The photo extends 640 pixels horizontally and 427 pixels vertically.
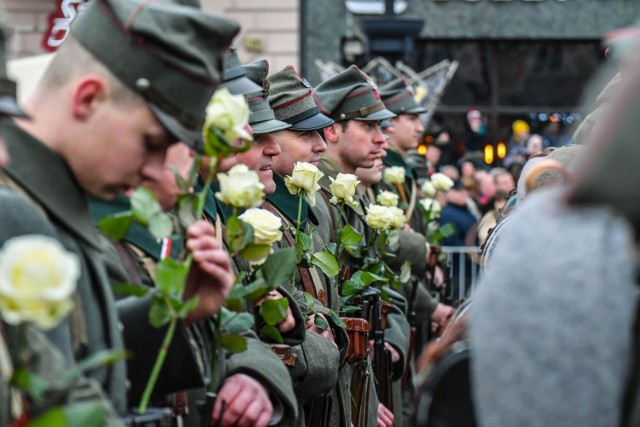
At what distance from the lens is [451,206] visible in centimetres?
1523

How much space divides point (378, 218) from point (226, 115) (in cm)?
446

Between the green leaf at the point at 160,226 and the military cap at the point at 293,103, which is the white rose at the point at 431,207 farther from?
the green leaf at the point at 160,226

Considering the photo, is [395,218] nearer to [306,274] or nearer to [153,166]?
[306,274]

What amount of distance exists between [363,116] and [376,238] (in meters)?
0.86

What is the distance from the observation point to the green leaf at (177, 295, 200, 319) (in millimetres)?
3408

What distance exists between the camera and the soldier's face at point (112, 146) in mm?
3260

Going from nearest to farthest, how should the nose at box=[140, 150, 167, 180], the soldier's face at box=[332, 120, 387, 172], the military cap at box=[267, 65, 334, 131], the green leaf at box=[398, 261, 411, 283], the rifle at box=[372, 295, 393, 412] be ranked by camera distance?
the nose at box=[140, 150, 167, 180], the military cap at box=[267, 65, 334, 131], the rifle at box=[372, 295, 393, 412], the soldier's face at box=[332, 120, 387, 172], the green leaf at box=[398, 261, 411, 283]

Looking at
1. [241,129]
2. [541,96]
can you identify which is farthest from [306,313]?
[541,96]

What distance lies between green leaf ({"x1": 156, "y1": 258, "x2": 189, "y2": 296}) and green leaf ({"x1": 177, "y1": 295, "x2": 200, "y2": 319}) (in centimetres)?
5

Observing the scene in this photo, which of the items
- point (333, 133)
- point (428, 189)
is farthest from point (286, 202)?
point (428, 189)

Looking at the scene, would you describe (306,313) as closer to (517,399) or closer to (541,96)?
(517,399)

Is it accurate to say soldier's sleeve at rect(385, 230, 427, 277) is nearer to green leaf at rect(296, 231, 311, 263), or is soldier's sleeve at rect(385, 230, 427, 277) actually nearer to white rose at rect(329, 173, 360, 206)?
white rose at rect(329, 173, 360, 206)

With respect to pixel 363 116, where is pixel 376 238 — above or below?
below

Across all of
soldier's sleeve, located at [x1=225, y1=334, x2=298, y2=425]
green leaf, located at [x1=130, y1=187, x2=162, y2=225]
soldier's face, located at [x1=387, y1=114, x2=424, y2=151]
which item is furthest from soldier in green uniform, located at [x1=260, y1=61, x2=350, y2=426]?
soldier's face, located at [x1=387, y1=114, x2=424, y2=151]
